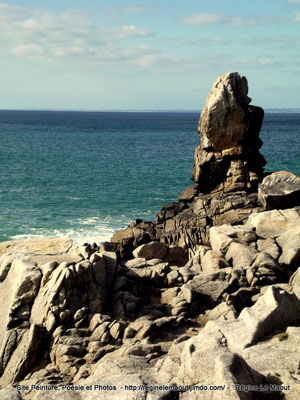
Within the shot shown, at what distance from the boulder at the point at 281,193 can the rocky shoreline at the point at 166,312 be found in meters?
0.08

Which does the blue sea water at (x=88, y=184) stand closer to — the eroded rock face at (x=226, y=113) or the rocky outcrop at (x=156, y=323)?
→ the eroded rock face at (x=226, y=113)

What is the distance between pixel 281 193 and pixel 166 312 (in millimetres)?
15305

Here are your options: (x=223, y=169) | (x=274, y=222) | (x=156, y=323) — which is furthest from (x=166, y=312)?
(x=223, y=169)

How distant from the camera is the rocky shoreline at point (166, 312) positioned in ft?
46.4

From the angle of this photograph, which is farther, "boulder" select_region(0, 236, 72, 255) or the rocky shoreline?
"boulder" select_region(0, 236, 72, 255)

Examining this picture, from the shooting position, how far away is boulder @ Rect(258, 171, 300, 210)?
33.5 m

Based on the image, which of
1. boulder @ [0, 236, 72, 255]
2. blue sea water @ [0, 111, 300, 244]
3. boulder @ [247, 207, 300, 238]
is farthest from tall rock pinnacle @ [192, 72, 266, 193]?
boulder @ [0, 236, 72, 255]

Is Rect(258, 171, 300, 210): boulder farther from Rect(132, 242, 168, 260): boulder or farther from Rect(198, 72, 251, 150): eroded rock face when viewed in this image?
Rect(132, 242, 168, 260): boulder

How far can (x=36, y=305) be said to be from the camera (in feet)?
67.5

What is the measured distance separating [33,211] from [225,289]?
3274 cm

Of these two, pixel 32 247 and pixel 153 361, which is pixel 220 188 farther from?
pixel 153 361

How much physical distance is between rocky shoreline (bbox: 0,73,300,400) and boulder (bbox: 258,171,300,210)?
3.2 inches

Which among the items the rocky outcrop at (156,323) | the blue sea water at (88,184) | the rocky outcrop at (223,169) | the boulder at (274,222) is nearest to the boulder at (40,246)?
the rocky outcrop at (156,323)

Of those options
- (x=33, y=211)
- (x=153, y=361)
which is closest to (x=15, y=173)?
(x=33, y=211)
